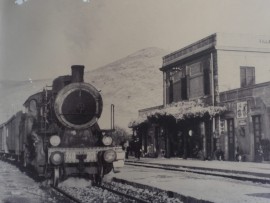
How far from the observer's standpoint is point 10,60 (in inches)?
205

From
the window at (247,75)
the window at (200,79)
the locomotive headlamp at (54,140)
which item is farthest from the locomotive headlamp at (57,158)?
the window at (200,79)

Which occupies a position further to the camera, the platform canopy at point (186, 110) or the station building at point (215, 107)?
the platform canopy at point (186, 110)

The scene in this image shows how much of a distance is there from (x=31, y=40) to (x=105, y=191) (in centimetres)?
199

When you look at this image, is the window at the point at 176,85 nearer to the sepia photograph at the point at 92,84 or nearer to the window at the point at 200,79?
the window at the point at 200,79

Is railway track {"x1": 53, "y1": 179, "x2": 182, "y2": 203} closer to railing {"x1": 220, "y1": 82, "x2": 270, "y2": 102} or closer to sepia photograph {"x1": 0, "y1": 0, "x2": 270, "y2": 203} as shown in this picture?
sepia photograph {"x1": 0, "y1": 0, "x2": 270, "y2": 203}

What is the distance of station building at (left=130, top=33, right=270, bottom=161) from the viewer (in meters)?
10.1

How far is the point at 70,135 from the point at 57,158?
46cm

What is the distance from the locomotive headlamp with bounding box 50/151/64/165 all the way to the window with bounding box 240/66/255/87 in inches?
262

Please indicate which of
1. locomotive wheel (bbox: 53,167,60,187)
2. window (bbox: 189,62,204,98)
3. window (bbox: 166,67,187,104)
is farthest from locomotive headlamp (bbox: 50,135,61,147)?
window (bbox: 166,67,187,104)

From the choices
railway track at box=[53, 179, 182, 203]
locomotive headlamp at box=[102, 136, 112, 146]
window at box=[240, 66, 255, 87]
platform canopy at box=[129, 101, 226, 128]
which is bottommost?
railway track at box=[53, 179, 182, 203]

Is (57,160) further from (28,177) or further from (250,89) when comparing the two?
(250,89)

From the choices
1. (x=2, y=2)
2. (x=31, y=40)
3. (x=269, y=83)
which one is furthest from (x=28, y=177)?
(x=269, y=83)

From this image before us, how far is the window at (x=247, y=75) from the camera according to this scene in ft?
36.6

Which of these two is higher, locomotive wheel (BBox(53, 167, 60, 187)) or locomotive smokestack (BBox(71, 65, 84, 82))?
locomotive smokestack (BBox(71, 65, 84, 82))
